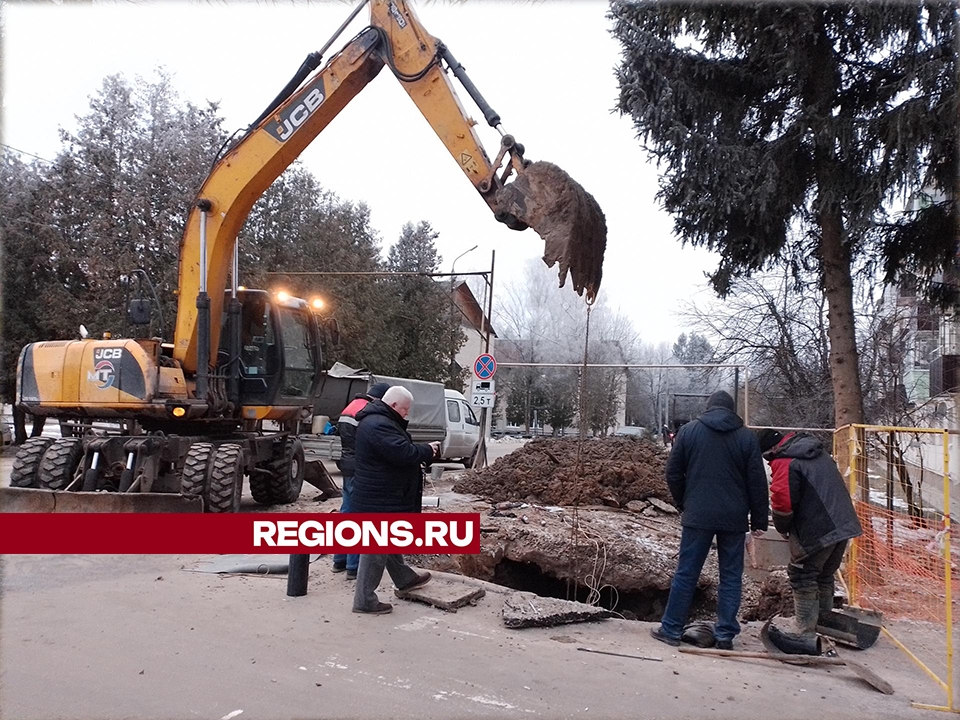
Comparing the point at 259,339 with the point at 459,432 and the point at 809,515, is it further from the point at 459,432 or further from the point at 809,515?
the point at 459,432

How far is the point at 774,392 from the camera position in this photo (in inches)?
755

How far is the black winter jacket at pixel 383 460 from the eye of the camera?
5520mm

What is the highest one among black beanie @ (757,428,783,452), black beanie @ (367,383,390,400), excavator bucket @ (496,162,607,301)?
excavator bucket @ (496,162,607,301)

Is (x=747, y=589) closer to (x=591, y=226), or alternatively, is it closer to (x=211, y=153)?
(x=591, y=226)

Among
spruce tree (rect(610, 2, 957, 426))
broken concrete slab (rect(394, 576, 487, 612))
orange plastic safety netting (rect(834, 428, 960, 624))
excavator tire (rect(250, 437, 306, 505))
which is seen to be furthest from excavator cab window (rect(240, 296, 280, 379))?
orange plastic safety netting (rect(834, 428, 960, 624))

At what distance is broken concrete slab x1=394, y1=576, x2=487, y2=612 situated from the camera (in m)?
5.80

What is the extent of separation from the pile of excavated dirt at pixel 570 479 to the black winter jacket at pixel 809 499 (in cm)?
608

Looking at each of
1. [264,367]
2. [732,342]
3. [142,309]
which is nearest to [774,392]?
[732,342]

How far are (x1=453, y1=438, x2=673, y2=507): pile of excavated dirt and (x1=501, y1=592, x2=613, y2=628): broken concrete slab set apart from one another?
556 cm

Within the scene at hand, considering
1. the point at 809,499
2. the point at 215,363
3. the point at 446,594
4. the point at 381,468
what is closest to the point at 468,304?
the point at 215,363

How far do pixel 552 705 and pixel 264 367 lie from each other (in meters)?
7.29

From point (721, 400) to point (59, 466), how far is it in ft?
25.8

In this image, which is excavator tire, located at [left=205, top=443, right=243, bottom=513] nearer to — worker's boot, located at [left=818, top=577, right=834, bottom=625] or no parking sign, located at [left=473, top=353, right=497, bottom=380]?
worker's boot, located at [left=818, top=577, right=834, bottom=625]

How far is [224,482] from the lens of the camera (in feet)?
28.6
